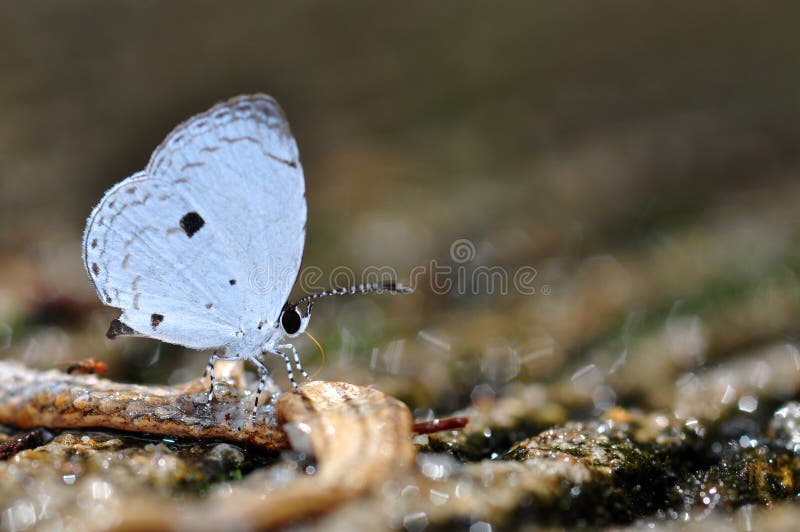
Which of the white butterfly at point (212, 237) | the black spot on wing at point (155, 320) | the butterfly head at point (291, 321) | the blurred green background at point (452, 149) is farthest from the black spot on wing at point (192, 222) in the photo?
the blurred green background at point (452, 149)

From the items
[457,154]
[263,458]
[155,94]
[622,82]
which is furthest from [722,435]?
[155,94]

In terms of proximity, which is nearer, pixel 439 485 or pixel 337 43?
pixel 439 485

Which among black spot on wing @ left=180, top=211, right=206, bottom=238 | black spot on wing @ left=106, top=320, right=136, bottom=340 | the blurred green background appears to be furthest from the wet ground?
black spot on wing @ left=180, top=211, right=206, bottom=238

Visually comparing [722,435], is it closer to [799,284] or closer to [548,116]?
[799,284]

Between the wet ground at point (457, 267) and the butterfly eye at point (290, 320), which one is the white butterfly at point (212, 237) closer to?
the butterfly eye at point (290, 320)

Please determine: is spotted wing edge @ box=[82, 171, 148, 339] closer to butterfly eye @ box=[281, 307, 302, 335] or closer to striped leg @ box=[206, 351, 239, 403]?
striped leg @ box=[206, 351, 239, 403]

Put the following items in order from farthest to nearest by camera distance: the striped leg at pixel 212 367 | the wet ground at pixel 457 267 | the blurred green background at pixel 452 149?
the blurred green background at pixel 452 149, the striped leg at pixel 212 367, the wet ground at pixel 457 267
